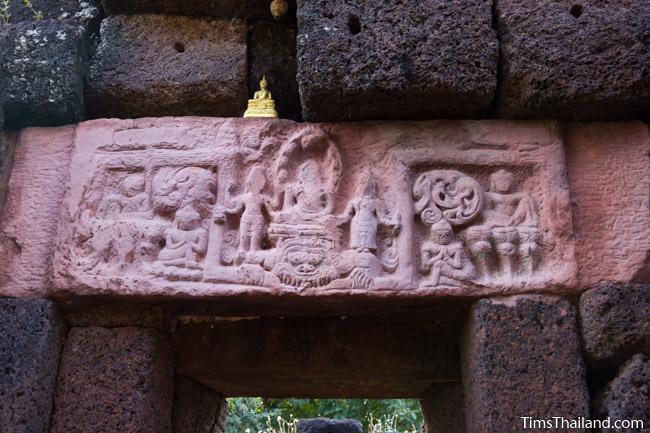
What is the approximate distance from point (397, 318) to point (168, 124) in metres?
1.34

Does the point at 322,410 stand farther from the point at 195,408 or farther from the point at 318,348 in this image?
the point at 318,348

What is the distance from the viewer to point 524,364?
2547 millimetres

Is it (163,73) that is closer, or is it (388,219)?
(388,219)

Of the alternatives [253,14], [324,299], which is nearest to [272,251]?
[324,299]

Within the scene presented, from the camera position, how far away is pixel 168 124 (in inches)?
117

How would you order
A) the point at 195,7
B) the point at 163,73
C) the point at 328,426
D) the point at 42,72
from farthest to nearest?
the point at 328,426
the point at 195,7
the point at 163,73
the point at 42,72

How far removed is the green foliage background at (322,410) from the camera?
28.4 feet

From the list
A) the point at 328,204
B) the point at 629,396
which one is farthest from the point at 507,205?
the point at 629,396

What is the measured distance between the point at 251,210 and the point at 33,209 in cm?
94

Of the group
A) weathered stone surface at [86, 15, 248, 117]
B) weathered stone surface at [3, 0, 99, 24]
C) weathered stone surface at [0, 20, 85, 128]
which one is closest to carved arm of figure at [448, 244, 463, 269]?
weathered stone surface at [86, 15, 248, 117]

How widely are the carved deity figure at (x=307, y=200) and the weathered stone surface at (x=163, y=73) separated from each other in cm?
57

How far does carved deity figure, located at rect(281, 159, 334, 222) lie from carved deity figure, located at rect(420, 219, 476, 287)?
433mm

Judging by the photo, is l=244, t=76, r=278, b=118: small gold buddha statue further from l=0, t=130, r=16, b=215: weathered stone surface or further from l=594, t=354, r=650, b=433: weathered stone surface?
l=594, t=354, r=650, b=433: weathered stone surface

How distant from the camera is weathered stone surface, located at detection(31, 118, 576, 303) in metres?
2.67
